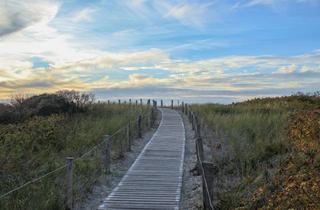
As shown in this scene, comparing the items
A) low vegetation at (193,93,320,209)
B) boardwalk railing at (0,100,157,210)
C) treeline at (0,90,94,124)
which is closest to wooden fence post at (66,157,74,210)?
boardwalk railing at (0,100,157,210)

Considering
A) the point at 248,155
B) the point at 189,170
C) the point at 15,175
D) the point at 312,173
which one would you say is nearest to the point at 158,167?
the point at 189,170

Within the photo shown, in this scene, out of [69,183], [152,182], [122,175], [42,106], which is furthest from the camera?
[42,106]

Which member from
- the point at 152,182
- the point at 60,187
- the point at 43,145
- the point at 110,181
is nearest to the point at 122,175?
the point at 110,181

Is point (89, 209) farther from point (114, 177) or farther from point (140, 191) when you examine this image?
point (114, 177)

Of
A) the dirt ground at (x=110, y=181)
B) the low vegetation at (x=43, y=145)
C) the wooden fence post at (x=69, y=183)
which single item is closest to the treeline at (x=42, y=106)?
the low vegetation at (x=43, y=145)

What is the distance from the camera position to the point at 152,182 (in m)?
12.9

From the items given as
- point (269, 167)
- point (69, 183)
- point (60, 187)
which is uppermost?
point (69, 183)

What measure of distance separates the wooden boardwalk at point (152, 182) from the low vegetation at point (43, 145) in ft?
3.53

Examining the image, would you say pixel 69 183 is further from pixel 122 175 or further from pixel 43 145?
pixel 43 145

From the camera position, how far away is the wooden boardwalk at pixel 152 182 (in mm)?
10578

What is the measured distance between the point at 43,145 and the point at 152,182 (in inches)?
256

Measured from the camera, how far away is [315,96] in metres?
39.0

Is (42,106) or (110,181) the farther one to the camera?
(42,106)

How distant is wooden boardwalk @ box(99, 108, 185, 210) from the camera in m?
10.6
